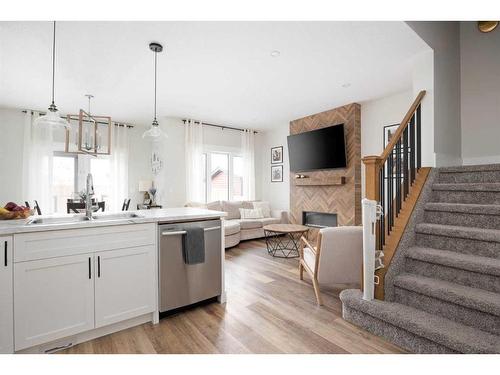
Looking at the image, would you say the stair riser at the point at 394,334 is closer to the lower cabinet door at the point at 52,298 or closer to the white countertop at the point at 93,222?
the white countertop at the point at 93,222

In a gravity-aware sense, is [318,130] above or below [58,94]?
below

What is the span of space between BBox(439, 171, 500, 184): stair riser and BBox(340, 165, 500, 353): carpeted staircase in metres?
0.01

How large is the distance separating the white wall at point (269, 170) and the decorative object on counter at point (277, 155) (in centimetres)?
11

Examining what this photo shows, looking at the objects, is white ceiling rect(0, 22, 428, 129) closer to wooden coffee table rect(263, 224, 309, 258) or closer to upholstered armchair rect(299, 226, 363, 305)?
upholstered armchair rect(299, 226, 363, 305)

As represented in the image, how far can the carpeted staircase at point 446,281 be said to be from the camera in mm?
1614

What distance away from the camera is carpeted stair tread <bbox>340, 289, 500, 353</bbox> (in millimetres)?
1488

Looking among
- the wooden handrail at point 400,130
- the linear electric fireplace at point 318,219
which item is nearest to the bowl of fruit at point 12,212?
the wooden handrail at point 400,130

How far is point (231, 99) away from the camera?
15.0 ft

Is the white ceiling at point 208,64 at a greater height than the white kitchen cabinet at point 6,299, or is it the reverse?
the white ceiling at point 208,64
